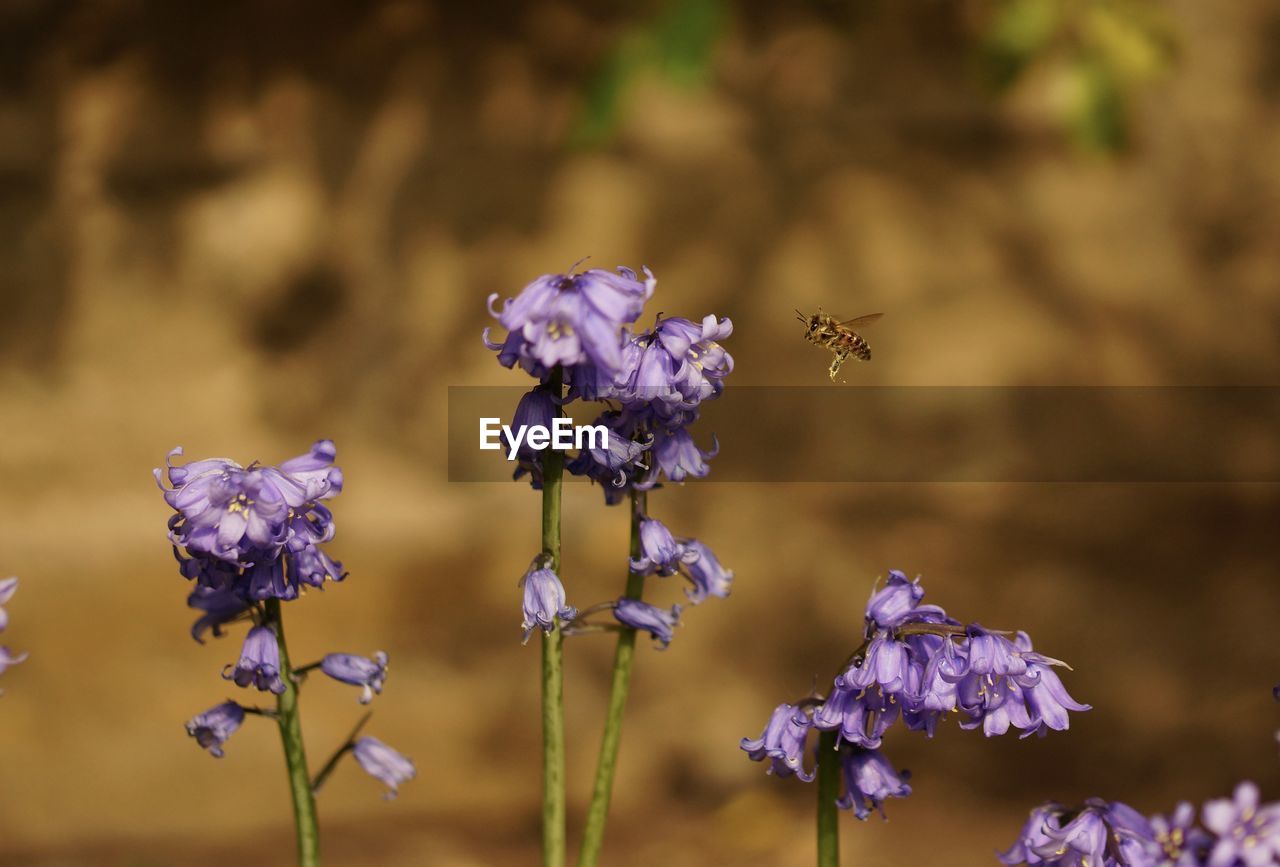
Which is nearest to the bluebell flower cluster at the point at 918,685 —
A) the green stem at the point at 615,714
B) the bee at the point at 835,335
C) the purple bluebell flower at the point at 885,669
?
the purple bluebell flower at the point at 885,669

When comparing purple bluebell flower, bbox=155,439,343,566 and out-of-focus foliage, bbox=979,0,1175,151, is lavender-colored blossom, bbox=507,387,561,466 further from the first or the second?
out-of-focus foliage, bbox=979,0,1175,151

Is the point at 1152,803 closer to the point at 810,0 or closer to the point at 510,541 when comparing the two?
the point at 510,541

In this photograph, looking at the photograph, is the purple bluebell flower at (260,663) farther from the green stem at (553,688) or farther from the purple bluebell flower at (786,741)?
the purple bluebell flower at (786,741)

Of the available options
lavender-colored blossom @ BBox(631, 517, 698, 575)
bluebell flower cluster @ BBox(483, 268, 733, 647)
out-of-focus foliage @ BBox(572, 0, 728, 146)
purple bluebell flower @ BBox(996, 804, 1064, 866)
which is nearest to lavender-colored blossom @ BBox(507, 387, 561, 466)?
bluebell flower cluster @ BBox(483, 268, 733, 647)

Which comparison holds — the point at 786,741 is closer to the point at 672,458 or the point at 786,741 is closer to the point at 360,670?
the point at 672,458

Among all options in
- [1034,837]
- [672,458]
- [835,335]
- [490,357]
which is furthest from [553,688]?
[490,357]

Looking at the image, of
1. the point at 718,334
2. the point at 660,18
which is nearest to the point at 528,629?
the point at 718,334
